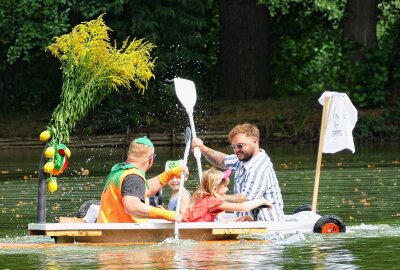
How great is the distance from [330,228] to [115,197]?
8.20 ft

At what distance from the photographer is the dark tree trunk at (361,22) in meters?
41.8

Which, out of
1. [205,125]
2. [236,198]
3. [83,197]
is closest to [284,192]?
[83,197]

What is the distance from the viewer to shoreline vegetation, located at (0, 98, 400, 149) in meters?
39.3

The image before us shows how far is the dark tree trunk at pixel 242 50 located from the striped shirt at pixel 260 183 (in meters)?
25.9

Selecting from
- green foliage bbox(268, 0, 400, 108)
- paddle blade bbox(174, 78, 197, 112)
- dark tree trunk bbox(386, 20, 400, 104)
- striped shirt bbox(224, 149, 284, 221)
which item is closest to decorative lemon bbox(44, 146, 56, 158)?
striped shirt bbox(224, 149, 284, 221)

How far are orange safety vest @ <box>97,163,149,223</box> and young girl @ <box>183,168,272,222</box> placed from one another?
52cm

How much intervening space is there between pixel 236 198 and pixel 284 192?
6977 mm

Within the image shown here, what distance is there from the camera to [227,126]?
4031 centimetres

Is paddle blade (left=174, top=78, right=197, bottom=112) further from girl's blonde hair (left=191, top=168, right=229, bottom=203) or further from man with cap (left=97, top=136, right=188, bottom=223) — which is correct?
man with cap (left=97, top=136, right=188, bottom=223)

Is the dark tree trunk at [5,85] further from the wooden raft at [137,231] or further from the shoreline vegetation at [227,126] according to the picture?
the wooden raft at [137,231]

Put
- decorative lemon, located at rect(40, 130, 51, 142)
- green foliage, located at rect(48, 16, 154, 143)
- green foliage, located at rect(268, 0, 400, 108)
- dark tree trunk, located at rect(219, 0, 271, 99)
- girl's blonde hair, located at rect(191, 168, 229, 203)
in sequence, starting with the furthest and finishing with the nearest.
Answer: dark tree trunk, located at rect(219, 0, 271, 99) → green foliage, located at rect(268, 0, 400, 108) → green foliage, located at rect(48, 16, 154, 143) → decorative lemon, located at rect(40, 130, 51, 142) → girl's blonde hair, located at rect(191, 168, 229, 203)

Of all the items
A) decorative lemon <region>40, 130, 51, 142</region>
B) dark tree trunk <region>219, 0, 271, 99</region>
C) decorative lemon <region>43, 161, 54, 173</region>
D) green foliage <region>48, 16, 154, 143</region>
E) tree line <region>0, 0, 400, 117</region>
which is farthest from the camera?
dark tree trunk <region>219, 0, 271, 99</region>

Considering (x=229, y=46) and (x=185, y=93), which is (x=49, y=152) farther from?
(x=229, y=46)

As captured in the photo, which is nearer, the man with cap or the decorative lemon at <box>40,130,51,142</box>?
the man with cap
